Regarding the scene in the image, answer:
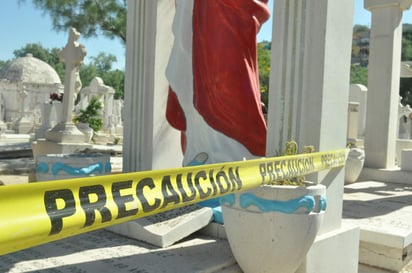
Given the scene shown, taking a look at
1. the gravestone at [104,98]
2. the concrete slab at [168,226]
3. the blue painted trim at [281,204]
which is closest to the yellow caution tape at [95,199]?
the blue painted trim at [281,204]

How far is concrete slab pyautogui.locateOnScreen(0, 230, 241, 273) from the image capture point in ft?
9.56

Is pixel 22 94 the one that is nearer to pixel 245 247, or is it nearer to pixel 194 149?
pixel 194 149

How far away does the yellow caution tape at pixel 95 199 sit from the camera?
1.17 metres

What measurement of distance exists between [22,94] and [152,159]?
20.0m

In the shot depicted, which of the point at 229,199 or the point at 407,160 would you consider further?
the point at 407,160

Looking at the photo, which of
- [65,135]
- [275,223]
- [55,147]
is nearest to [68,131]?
[65,135]

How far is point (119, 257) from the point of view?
3.19 meters

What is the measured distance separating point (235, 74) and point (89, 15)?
11.3 metres

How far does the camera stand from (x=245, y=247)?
2895 mm

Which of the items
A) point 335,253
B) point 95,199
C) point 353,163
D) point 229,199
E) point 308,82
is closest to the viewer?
point 95,199

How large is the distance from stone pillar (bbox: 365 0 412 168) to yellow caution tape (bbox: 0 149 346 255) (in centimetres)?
697

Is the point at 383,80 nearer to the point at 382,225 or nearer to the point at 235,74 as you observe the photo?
the point at 382,225

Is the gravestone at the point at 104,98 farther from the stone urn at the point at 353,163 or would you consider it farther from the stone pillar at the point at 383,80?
the stone urn at the point at 353,163

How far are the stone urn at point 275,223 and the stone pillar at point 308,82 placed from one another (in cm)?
41
